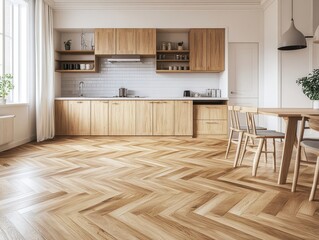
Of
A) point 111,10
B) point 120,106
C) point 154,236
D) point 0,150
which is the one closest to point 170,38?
point 111,10

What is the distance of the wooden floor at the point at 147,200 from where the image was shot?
168cm

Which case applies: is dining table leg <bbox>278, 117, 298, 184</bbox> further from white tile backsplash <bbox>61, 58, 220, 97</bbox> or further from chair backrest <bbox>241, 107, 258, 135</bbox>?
white tile backsplash <bbox>61, 58, 220, 97</bbox>

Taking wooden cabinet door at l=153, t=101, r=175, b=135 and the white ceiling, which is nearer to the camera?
wooden cabinet door at l=153, t=101, r=175, b=135

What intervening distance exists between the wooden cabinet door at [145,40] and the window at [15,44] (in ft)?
6.86

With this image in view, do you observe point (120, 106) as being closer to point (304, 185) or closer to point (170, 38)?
point (170, 38)

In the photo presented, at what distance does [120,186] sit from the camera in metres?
2.54

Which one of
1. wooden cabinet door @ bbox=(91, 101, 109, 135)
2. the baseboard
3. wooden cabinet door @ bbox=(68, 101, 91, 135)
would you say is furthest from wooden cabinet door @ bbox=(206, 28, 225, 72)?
the baseboard

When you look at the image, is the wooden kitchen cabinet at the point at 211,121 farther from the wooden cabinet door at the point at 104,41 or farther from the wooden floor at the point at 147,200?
the wooden cabinet door at the point at 104,41

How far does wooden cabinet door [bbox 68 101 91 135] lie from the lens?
5.81 m

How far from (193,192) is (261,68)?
4.45 metres

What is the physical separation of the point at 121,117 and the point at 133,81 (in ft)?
3.48

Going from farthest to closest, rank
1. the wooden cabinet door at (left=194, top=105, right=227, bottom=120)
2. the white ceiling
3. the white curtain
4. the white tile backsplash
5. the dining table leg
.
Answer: the white tile backsplash
the white ceiling
the wooden cabinet door at (left=194, top=105, right=227, bottom=120)
the white curtain
the dining table leg

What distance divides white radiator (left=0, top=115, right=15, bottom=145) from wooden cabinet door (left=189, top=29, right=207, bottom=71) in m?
3.58

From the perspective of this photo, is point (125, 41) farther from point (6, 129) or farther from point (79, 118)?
point (6, 129)
